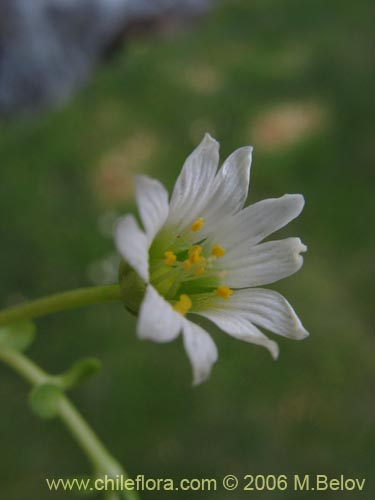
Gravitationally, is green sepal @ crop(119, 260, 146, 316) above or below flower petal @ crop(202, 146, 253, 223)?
below

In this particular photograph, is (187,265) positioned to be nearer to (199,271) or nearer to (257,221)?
(199,271)

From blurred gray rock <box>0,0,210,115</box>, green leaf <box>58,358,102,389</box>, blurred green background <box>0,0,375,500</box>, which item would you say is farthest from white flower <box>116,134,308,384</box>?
blurred gray rock <box>0,0,210,115</box>

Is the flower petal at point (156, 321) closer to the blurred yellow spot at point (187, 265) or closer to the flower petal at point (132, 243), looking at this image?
the flower petal at point (132, 243)

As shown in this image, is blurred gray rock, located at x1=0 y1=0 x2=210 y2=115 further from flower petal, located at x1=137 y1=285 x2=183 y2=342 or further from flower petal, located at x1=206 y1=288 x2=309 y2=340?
flower petal, located at x1=137 y1=285 x2=183 y2=342

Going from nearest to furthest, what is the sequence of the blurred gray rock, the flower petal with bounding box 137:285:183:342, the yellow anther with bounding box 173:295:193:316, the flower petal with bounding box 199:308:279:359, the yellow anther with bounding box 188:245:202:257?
the flower petal with bounding box 137:285:183:342, the flower petal with bounding box 199:308:279:359, the yellow anther with bounding box 173:295:193:316, the yellow anther with bounding box 188:245:202:257, the blurred gray rock

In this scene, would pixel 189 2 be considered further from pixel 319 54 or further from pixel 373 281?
pixel 373 281

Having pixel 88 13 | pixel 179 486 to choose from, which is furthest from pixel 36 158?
pixel 179 486

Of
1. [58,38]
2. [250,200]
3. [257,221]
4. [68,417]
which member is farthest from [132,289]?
[58,38]
